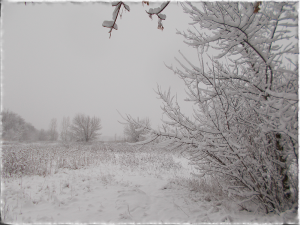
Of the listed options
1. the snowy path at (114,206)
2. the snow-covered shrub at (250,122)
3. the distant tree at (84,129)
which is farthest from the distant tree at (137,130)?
the distant tree at (84,129)

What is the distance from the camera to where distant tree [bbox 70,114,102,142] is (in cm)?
2619

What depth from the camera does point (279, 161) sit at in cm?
178

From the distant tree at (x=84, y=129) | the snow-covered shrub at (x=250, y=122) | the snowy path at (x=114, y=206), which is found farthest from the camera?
the distant tree at (x=84, y=129)

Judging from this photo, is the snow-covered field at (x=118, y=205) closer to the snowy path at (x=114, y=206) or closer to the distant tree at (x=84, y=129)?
the snowy path at (x=114, y=206)

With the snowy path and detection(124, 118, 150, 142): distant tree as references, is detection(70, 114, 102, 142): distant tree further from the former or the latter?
the snowy path

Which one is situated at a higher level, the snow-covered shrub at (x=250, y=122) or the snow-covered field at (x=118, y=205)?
the snow-covered shrub at (x=250, y=122)

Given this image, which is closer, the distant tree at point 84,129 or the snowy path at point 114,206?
the snowy path at point 114,206

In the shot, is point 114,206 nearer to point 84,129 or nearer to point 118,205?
point 118,205

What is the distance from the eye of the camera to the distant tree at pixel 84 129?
2619cm

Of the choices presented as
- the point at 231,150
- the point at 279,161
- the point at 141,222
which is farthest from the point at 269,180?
the point at 141,222

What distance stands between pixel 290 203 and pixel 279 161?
566 mm

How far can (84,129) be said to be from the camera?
2648 cm

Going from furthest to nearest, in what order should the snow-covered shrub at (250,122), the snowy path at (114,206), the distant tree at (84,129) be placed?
the distant tree at (84,129), the snowy path at (114,206), the snow-covered shrub at (250,122)

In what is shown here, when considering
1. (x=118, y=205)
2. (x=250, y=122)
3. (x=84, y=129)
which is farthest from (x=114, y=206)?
(x=84, y=129)
